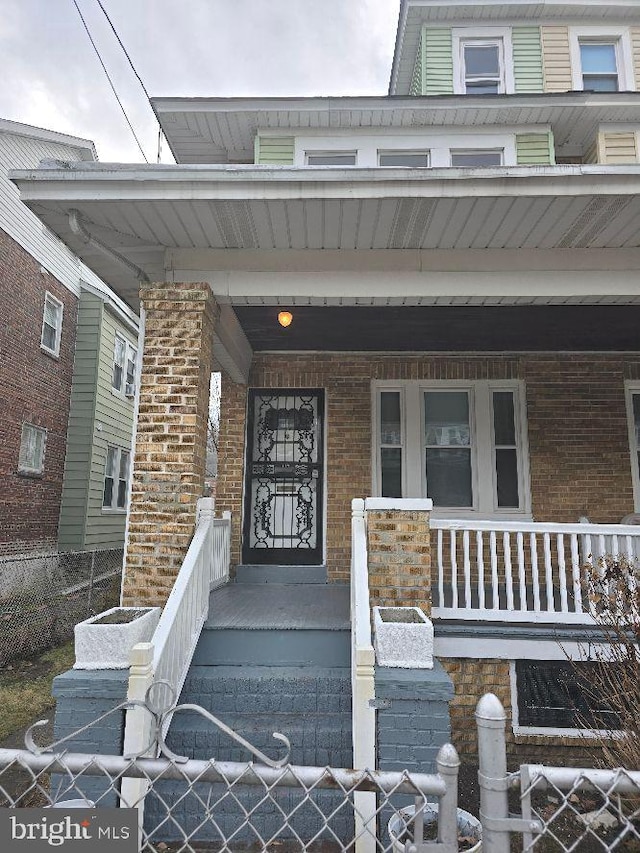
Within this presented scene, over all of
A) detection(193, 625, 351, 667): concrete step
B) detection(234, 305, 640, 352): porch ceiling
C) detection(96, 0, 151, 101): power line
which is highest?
detection(96, 0, 151, 101): power line

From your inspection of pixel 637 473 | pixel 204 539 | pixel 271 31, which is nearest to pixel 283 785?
pixel 204 539

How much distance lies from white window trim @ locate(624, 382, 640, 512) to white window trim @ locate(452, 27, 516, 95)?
5827 mm

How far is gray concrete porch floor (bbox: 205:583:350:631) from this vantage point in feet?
13.8

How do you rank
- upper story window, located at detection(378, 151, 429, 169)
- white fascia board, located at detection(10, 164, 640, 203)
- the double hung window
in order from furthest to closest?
the double hung window
upper story window, located at detection(378, 151, 429, 169)
white fascia board, located at detection(10, 164, 640, 203)

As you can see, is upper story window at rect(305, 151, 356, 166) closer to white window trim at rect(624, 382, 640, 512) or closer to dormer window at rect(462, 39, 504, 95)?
dormer window at rect(462, 39, 504, 95)

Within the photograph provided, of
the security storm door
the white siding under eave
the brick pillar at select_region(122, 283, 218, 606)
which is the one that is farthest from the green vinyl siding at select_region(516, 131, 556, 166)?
the white siding under eave

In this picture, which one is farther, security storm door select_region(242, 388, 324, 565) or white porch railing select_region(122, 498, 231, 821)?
security storm door select_region(242, 388, 324, 565)

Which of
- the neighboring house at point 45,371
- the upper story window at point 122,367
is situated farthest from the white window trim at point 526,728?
the upper story window at point 122,367

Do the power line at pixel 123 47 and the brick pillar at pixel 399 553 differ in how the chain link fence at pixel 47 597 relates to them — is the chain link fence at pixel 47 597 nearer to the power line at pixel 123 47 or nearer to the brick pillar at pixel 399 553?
the brick pillar at pixel 399 553

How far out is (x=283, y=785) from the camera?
137cm

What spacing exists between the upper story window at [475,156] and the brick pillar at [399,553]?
6.45 m

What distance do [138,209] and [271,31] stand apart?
31.2 feet

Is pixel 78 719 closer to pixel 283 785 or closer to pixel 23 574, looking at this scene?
pixel 283 785

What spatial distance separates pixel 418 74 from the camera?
9875 mm
